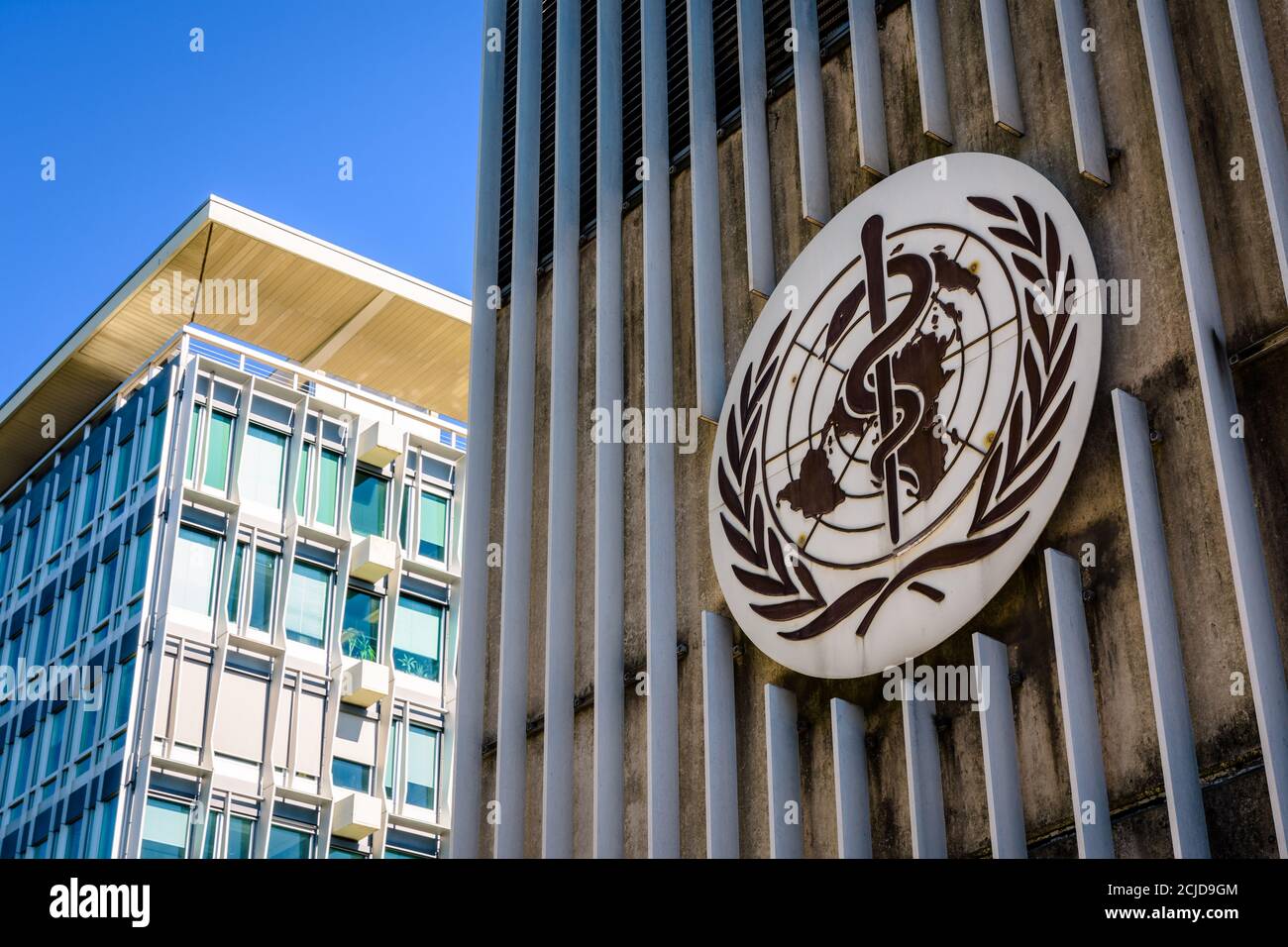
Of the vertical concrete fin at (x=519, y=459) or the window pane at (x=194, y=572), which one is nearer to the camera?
the vertical concrete fin at (x=519, y=459)

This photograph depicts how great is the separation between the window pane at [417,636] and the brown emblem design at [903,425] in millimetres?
22586

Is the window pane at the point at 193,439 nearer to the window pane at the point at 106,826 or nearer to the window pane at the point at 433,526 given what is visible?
the window pane at the point at 433,526

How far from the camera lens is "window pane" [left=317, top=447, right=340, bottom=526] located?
34.2m

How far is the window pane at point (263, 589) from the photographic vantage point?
1278 inches

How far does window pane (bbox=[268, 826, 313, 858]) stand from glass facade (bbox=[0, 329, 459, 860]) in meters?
0.04

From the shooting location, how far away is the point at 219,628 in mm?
31797

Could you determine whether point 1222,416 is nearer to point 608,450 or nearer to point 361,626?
point 608,450

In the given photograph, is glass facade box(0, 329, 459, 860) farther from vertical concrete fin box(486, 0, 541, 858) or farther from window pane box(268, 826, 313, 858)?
vertical concrete fin box(486, 0, 541, 858)

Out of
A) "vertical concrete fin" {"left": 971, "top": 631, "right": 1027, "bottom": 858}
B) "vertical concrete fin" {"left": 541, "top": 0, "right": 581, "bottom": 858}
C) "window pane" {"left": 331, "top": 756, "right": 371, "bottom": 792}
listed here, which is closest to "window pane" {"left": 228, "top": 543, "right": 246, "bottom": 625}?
"window pane" {"left": 331, "top": 756, "right": 371, "bottom": 792}

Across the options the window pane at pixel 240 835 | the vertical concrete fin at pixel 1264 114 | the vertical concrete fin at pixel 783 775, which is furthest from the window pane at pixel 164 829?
the vertical concrete fin at pixel 1264 114

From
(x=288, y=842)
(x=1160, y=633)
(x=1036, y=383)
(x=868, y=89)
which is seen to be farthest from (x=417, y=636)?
(x=1160, y=633)

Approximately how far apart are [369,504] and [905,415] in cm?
2501

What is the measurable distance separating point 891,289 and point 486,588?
5.86 m
